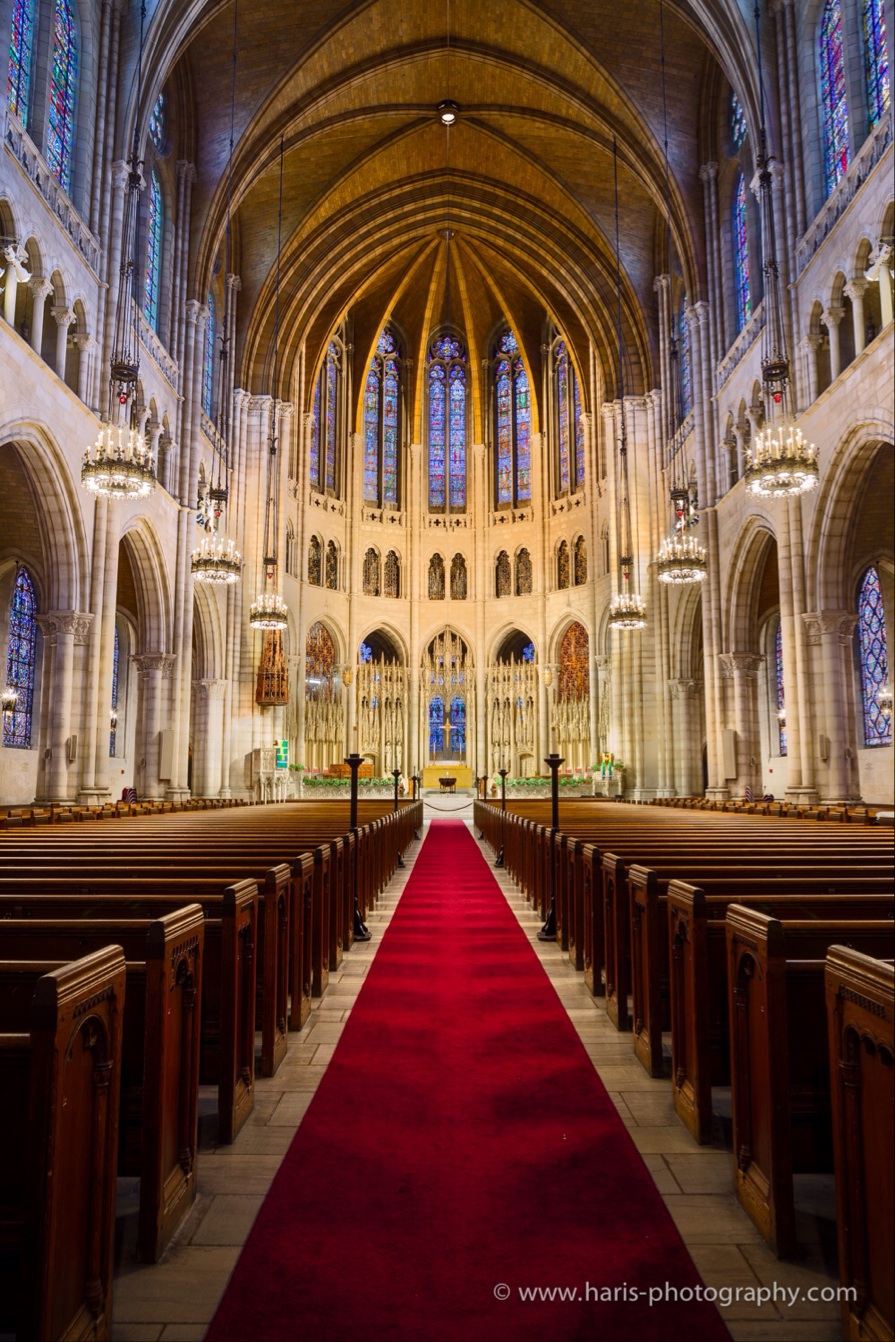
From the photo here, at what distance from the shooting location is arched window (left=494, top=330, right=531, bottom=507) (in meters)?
38.0

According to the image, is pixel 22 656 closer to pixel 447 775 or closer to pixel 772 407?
pixel 447 775

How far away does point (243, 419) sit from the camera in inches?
1118

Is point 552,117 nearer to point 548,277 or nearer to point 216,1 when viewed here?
point 548,277

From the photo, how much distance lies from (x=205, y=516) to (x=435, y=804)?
1546 centimetres

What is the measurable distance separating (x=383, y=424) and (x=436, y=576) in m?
6.80

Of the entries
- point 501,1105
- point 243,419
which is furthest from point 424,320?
point 501,1105

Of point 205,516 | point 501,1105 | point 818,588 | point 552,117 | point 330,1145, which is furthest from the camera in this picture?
point 552,117

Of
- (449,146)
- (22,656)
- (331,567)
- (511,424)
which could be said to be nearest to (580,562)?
(511,424)

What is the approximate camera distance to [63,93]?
51.3 ft

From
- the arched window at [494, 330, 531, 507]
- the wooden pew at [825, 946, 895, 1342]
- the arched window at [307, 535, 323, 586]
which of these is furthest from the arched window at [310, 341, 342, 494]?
the wooden pew at [825, 946, 895, 1342]

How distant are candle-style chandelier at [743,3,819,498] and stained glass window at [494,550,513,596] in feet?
65.4

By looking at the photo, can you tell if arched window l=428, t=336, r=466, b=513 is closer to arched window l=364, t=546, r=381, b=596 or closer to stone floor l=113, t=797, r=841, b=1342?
arched window l=364, t=546, r=381, b=596

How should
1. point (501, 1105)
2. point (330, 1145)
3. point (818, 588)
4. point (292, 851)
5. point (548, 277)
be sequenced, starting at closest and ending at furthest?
point (330, 1145), point (501, 1105), point (292, 851), point (818, 588), point (548, 277)

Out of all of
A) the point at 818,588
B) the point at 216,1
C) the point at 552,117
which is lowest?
the point at 818,588
